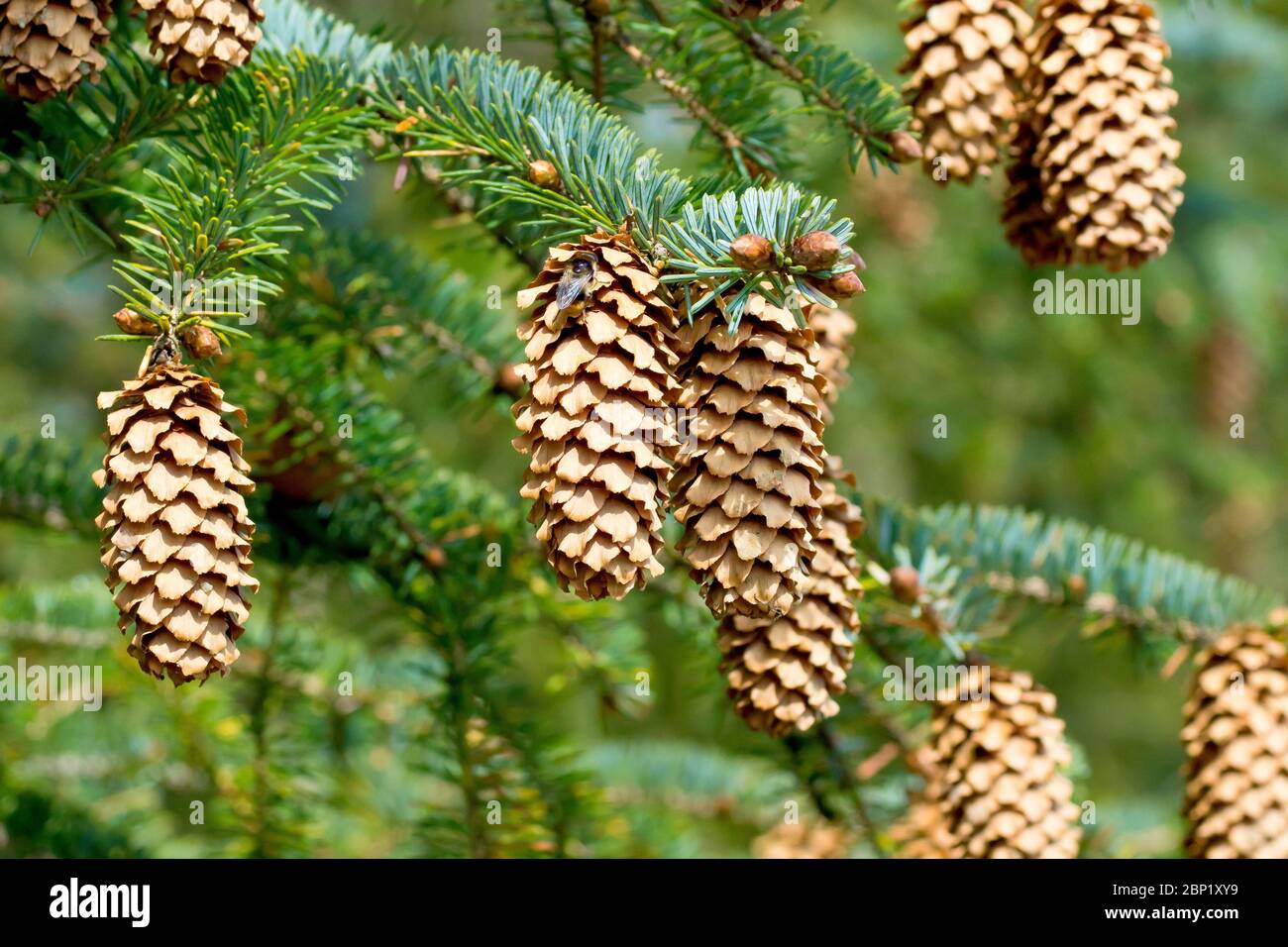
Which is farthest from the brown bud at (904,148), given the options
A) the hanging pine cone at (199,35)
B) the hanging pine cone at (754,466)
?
the hanging pine cone at (199,35)

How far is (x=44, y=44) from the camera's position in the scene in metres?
0.91

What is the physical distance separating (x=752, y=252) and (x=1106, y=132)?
49 centimetres

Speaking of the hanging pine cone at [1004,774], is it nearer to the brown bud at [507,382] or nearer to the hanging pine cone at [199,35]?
the brown bud at [507,382]

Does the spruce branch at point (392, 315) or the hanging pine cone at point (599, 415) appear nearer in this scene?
the hanging pine cone at point (599, 415)

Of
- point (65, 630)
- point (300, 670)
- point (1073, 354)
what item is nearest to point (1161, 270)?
point (1073, 354)

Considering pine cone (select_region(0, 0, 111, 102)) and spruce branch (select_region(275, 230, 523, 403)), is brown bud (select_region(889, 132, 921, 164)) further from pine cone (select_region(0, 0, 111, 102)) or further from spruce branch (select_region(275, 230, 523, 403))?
pine cone (select_region(0, 0, 111, 102))

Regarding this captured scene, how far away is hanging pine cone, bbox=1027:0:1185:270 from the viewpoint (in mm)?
1125

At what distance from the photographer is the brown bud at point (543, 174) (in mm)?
936

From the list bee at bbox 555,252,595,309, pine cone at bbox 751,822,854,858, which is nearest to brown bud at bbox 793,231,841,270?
bee at bbox 555,252,595,309

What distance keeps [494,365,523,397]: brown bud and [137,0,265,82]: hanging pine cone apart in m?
0.51

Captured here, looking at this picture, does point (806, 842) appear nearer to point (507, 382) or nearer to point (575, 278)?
point (507, 382)

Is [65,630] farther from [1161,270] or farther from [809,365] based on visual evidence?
[1161,270]

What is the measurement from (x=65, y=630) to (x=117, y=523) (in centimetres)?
97

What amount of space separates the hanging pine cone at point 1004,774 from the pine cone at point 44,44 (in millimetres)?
957
